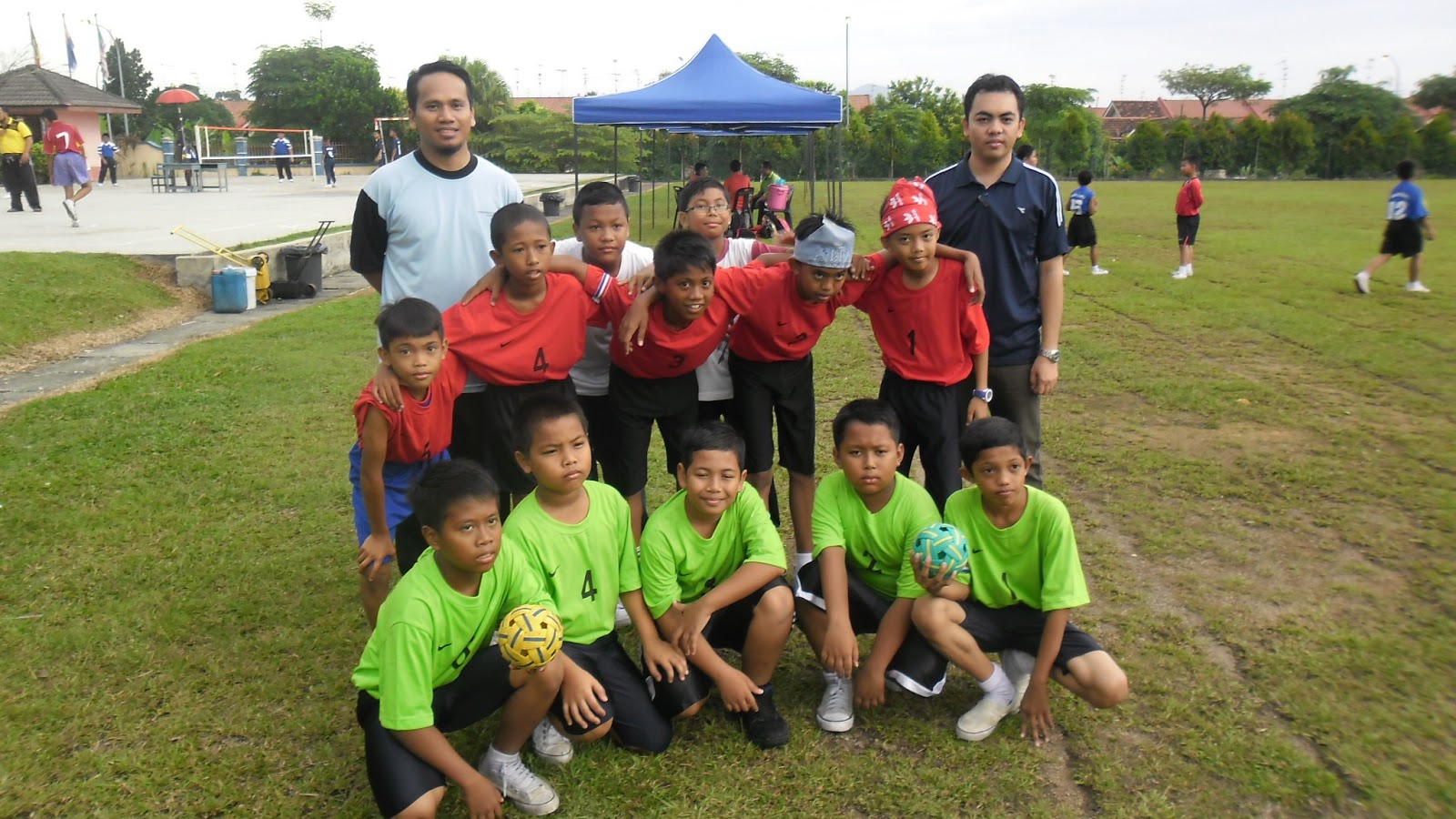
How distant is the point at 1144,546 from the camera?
16.0ft

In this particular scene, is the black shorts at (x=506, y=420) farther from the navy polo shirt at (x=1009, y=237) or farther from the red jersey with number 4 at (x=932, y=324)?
the navy polo shirt at (x=1009, y=237)

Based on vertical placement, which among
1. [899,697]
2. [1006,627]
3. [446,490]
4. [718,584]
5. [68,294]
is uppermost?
[446,490]

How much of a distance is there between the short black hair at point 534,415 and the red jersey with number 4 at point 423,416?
0.87ft

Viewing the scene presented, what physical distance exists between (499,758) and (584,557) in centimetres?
63

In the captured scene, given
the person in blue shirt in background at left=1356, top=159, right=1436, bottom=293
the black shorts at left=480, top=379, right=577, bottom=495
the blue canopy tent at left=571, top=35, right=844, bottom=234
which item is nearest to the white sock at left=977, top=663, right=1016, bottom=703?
the black shorts at left=480, top=379, right=577, bottom=495

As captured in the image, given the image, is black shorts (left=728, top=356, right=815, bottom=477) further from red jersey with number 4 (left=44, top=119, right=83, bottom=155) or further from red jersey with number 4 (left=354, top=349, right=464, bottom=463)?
red jersey with number 4 (left=44, top=119, right=83, bottom=155)

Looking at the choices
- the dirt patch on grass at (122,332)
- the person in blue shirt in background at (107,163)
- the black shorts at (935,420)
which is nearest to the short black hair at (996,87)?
the black shorts at (935,420)

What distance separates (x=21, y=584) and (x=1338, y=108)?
64555 mm

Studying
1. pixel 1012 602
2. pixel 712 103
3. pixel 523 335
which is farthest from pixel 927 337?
pixel 712 103

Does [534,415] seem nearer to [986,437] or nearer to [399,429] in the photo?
[399,429]

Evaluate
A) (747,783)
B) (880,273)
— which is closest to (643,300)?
(880,273)

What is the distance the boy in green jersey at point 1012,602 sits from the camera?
3.28 metres

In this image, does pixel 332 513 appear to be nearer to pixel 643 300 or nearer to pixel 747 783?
pixel 643 300

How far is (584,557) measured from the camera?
3289mm
